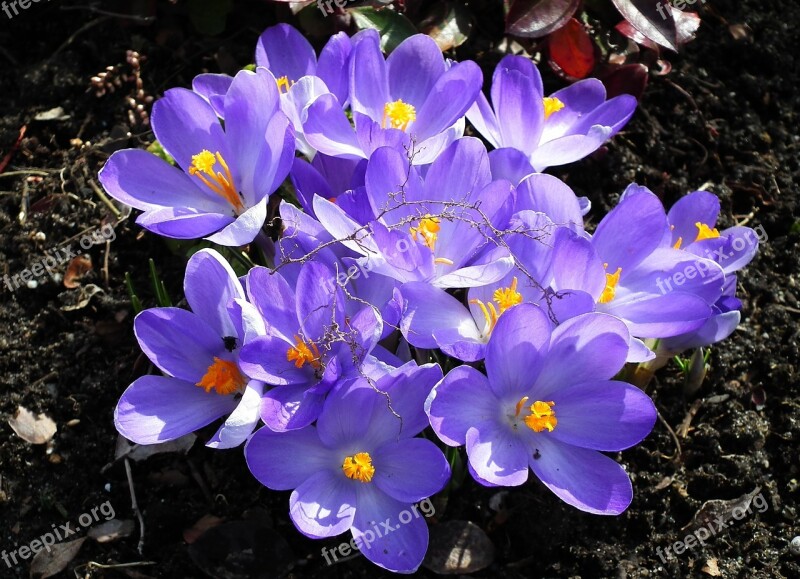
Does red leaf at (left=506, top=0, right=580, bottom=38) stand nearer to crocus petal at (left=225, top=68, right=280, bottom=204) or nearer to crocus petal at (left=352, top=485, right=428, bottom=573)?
crocus petal at (left=225, top=68, right=280, bottom=204)

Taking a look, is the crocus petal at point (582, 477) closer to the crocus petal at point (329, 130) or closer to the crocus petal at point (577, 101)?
the crocus petal at point (329, 130)

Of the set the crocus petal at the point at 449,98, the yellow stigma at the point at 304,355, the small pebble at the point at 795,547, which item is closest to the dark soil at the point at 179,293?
the small pebble at the point at 795,547

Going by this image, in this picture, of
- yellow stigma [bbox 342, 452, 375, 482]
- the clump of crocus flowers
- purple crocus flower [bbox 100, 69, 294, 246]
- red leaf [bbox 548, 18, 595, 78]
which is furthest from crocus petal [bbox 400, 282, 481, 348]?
red leaf [bbox 548, 18, 595, 78]

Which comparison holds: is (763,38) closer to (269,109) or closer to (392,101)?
(392,101)

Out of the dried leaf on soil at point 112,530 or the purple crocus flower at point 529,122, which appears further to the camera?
the dried leaf on soil at point 112,530

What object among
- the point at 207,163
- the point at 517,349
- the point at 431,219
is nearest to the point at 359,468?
the point at 517,349

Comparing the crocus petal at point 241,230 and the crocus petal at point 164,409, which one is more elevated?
the crocus petal at point 241,230

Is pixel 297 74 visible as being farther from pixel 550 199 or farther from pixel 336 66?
pixel 550 199
